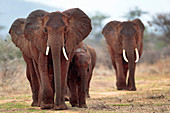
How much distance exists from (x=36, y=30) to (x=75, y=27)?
0.88 meters

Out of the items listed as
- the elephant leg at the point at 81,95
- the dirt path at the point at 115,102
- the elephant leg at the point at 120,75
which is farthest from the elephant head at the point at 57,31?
the elephant leg at the point at 120,75

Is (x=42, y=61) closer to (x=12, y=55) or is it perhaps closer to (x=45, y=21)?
(x=45, y=21)

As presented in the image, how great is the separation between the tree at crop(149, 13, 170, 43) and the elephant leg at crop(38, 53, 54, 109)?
22612 millimetres

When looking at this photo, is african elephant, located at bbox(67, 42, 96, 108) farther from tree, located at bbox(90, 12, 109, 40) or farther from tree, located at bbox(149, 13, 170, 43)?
tree, located at bbox(90, 12, 109, 40)

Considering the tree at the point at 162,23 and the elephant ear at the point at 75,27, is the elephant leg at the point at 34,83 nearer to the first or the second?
the elephant ear at the point at 75,27

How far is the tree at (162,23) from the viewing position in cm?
2938

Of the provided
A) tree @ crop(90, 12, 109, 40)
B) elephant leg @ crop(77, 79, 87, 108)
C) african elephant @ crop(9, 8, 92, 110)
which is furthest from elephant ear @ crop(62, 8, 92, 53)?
tree @ crop(90, 12, 109, 40)

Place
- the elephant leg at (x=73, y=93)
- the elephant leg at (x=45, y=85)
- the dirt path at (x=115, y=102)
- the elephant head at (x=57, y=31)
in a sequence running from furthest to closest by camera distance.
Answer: the elephant leg at (x=73, y=93)
the elephant leg at (x=45, y=85)
the dirt path at (x=115, y=102)
the elephant head at (x=57, y=31)

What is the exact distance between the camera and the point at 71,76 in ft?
27.6

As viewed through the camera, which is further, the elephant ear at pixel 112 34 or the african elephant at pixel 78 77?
the elephant ear at pixel 112 34

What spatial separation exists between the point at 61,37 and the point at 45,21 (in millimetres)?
589

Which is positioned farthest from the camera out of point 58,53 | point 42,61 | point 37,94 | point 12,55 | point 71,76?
point 12,55

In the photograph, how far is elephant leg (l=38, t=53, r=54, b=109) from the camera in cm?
766

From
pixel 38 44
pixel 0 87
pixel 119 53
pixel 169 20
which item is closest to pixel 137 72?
pixel 169 20
